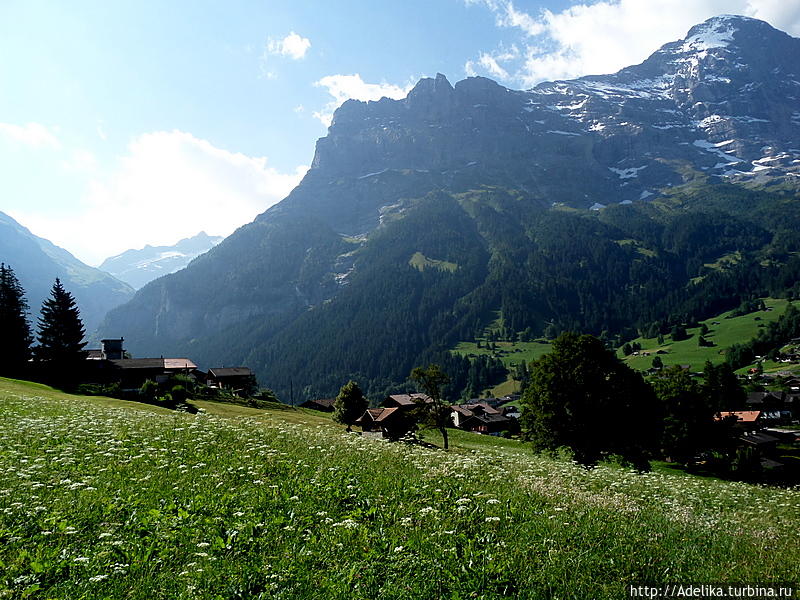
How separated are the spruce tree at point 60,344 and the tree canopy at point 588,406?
66.9 m

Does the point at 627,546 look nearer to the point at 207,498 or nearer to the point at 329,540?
the point at 329,540

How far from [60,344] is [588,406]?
74406 millimetres

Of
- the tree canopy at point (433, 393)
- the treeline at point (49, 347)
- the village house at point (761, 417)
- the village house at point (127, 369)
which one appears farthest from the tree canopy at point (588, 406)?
the village house at point (761, 417)

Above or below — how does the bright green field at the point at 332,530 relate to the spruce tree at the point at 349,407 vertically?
above

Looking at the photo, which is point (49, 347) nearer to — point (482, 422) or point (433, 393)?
point (433, 393)

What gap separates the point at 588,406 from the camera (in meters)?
40.6

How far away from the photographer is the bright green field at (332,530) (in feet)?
25.3

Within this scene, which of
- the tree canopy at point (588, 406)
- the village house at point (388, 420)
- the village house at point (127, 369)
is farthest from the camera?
the village house at point (127, 369)

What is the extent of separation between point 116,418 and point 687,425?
202ft

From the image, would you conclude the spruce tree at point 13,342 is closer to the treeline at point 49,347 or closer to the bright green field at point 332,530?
the treeline at point 49,347

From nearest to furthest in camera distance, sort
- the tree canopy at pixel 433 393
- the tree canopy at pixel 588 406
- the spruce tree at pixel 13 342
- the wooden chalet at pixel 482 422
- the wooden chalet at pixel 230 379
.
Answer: the tree canopy at pixel 588 406
the tree canopy at pixel 433 393
the spruce tree at pixel 13 342
the wooden chalet at pixel 230 379
the wooden chalet at pixel 482 422

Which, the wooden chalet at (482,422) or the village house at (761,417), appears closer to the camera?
the village house at (761,417)

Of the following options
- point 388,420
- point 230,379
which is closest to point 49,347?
point 230,379

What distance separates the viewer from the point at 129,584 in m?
7.49
